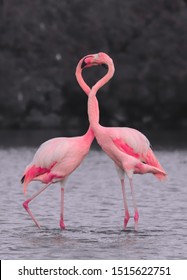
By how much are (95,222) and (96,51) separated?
32.6 meters

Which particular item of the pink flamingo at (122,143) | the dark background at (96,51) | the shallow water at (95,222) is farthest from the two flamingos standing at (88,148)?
the dark background at (96,51)

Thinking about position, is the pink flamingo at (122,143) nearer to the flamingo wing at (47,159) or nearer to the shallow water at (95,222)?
the flamingo wing at (47,159)

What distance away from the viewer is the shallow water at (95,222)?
11.7 metres

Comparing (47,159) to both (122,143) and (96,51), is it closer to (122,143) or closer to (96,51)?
(122,143)

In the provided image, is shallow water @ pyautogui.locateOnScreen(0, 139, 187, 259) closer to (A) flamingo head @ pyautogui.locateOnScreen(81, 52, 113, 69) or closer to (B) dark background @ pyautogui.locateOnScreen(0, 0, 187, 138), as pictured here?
(A) flamingo head @ pyautogui.locateOnScreen(81, 52, 113, 69)

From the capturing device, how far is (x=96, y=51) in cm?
4634

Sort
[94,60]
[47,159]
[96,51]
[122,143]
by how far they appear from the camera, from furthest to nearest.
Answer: [96,51] → [94,60] → [47,159] → [122,143]

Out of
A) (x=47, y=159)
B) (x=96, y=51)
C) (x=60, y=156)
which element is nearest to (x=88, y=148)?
(x=60, y=156)

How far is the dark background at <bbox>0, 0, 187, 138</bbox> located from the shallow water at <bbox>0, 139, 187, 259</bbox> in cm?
2351

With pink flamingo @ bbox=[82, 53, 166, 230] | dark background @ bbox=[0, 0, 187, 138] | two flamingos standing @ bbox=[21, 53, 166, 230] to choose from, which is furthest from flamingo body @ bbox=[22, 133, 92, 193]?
dark background @ bbox=[0, 0, 187, 138]

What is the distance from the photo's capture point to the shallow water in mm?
11719

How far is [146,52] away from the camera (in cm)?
4697
